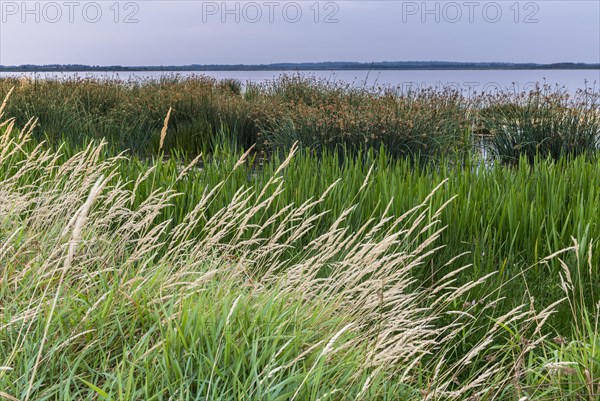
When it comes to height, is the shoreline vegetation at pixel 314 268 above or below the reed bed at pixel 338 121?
below

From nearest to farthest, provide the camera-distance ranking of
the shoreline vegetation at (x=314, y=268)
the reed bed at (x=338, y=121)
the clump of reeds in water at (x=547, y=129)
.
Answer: the shoreline vegetation at (x=314, y=268) → the reed bed at (x=338, y=121) → the clump of reeds in water at (x=547, y=129)

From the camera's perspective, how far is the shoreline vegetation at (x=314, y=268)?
7.12 feet

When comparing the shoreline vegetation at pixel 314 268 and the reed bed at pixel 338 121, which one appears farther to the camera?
the reed bed at pixel 338 121

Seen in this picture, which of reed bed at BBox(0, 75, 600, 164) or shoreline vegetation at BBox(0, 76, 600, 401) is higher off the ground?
reed bed at BBox(0, 75, 600, 164)

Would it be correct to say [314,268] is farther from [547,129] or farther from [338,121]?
[547,129]

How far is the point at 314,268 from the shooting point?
3.54m

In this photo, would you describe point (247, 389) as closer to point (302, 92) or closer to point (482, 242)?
point (482, 242)

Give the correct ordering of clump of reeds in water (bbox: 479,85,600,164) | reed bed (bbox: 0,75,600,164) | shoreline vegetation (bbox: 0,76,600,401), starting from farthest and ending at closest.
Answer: clump of reeds in water (bbox: 479,85,600,164)
reed bed (bbox: 0,75,600,164)
shoreline vegetation (bbox: 0,76,600,401)

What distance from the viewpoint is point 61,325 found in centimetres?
227

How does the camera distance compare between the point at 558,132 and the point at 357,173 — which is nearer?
Answer: the point at 357,173

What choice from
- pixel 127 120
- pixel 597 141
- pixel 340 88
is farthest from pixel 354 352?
pixel 340 88

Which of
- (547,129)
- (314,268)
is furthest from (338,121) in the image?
(314,268)

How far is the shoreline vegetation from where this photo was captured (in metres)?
2.17

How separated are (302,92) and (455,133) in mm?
4464
